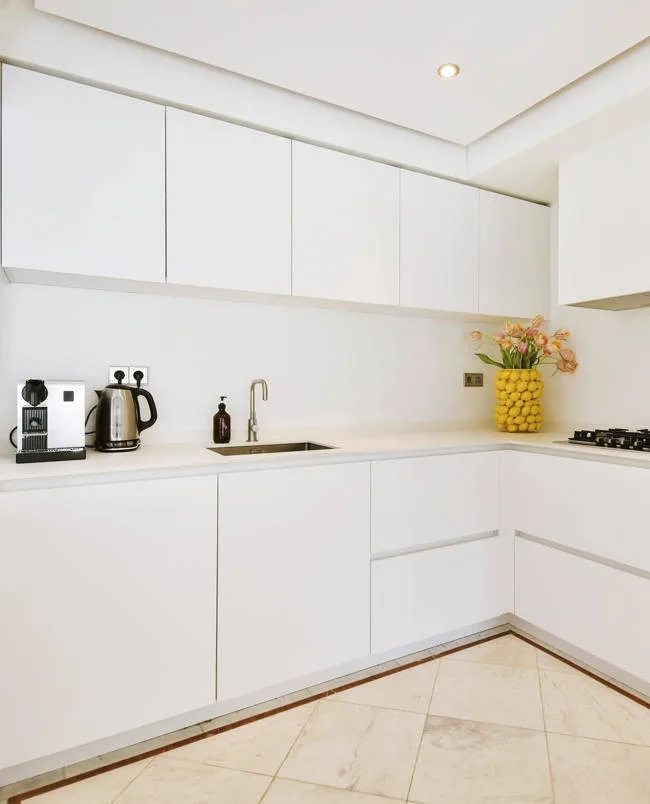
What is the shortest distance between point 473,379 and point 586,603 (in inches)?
52.5

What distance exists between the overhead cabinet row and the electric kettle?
0.42 meters

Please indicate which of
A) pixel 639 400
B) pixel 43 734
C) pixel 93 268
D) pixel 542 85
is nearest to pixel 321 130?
pixel 542 85

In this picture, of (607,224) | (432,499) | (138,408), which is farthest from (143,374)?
(607,224)

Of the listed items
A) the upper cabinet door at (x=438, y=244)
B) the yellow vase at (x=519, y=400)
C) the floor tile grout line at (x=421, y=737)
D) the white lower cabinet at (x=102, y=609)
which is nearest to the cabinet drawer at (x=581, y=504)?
the yellow vase at (x=519, y=400)

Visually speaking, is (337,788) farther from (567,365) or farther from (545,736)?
(567,365)

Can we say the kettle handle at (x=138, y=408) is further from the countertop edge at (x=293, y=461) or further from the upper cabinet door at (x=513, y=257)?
the upper cabinet door at (x=513, y=257)

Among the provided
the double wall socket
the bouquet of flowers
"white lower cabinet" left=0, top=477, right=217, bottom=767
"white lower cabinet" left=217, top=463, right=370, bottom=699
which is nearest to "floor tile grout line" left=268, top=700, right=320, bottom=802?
"white lower cabinet" left=217, top=463, right=370, bottom=699

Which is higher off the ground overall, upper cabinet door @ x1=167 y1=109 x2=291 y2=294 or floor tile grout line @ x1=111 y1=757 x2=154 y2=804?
upper cabinet door @ x1=167 y1=109 x2=291 y2=294

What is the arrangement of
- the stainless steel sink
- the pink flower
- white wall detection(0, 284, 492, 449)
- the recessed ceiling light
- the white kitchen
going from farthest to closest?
the pink flower
the stainless steel sink
white wall detection(0, 284, 492, 449)
the recessed ceiling light
the white kitchen

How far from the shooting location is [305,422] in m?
2.49

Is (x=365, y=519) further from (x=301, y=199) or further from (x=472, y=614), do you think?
(x=301, y=199)

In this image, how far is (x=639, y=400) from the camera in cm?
248

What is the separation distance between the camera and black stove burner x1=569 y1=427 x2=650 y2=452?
2.01 metres

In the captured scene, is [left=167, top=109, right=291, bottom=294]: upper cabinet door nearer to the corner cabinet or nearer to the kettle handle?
the kettle handle
